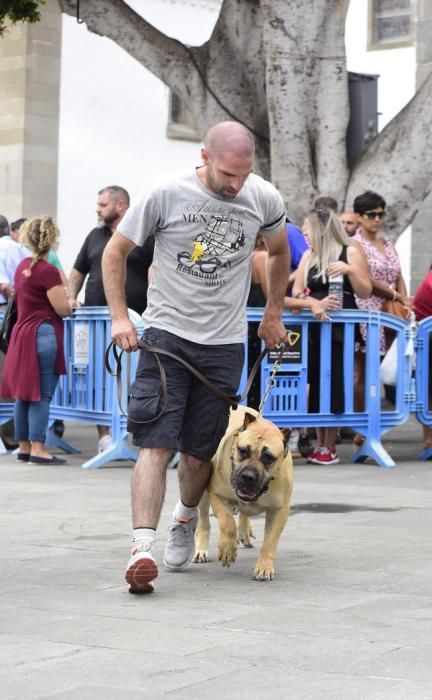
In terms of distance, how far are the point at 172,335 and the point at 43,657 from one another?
6.33 feet

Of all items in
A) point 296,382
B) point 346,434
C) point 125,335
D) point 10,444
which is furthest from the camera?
point 346,434

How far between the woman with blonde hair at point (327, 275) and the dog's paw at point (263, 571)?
4913mm

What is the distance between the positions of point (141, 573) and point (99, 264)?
625 cm

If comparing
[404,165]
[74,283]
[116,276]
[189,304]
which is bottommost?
[189,304]

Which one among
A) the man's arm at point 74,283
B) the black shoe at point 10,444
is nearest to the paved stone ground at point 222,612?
the man's arm at point 74,283

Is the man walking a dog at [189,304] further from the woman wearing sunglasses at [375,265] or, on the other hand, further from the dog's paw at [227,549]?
the woman wearing sunglasses at [375,265]

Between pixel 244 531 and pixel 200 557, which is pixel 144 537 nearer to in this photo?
pixel 200 557

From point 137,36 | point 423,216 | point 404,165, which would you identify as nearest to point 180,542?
point 404,165

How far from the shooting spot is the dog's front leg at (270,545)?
20.7ft

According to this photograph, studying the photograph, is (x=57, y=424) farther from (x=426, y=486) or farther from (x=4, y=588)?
(x=4, y=588)

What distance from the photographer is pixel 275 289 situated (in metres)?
6.77

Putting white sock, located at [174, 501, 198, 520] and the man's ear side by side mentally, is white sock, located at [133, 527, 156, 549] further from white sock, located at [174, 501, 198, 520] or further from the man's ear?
the man's ear

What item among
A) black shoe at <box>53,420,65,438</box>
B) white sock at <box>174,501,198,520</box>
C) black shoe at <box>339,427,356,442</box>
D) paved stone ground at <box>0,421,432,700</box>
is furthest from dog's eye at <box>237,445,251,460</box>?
black shoe at <box>339,427,356,442</box>

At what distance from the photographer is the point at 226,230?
6.26 meters
